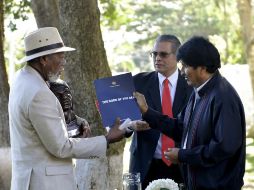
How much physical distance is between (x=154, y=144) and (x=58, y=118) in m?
1.46

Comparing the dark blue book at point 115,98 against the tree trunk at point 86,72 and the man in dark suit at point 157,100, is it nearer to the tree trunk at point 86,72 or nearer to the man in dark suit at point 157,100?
the man in dark suit at point 157,100

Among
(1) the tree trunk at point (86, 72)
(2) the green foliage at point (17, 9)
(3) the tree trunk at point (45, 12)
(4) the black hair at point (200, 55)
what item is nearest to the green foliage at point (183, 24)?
(2) the green foliage at point (17, 9)

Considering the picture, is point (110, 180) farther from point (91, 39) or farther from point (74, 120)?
point (74, 120)

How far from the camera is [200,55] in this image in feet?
15.0

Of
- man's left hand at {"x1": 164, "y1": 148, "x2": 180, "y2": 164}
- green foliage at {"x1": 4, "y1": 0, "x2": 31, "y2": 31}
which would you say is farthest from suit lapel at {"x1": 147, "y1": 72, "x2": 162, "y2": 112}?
green foliage at {"x1": 4, "y1": 0, "x2": 31, "y2": 31}

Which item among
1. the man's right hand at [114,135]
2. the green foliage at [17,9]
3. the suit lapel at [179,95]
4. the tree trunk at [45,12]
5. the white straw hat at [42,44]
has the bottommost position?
the man's right hand at [114,135]

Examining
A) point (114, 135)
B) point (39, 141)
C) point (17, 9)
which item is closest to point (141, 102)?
point (114, 135)

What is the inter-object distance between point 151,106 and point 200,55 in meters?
1.33

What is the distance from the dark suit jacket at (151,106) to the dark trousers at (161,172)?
0.20ft

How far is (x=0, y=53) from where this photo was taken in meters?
9.62

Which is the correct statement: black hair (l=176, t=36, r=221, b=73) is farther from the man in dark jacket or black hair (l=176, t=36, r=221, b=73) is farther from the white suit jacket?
the white suit jacket

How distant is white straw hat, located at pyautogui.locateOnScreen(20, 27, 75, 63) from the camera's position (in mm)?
4562

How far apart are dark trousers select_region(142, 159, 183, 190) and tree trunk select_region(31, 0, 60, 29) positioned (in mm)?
4320

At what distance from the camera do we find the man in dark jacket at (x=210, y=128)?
14.6 feet
